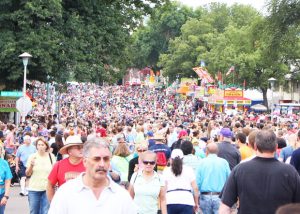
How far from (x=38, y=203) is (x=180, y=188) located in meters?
2.10

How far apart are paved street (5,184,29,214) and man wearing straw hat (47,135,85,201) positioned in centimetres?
715

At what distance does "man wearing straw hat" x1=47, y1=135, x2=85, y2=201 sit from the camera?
8984mm

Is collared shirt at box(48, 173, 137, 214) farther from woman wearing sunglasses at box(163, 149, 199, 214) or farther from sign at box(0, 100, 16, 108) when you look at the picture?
sign at box(0, 100, 16, 108)

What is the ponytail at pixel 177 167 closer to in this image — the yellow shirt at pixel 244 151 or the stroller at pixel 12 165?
the yellow shirt at pixel 244 151

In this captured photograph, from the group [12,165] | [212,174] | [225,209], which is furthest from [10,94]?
[225,209]

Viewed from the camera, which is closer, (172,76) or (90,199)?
(90,199)

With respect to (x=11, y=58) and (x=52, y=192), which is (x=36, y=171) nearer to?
(x=52, y=192)

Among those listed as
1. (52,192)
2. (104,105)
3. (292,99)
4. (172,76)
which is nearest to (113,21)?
(52,192)

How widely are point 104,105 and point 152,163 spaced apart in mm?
72120

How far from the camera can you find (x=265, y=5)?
5325cm

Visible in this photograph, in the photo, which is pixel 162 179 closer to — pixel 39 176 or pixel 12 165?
pixel 39 176

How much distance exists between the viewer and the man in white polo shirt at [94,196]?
541 centimetres

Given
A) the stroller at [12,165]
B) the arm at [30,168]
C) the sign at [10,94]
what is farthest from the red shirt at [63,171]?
the sign at [10,94]

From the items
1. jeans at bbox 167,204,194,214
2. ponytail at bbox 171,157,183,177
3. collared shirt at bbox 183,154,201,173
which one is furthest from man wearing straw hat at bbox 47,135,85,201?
collared shirt at bbox 183,154,201,173
